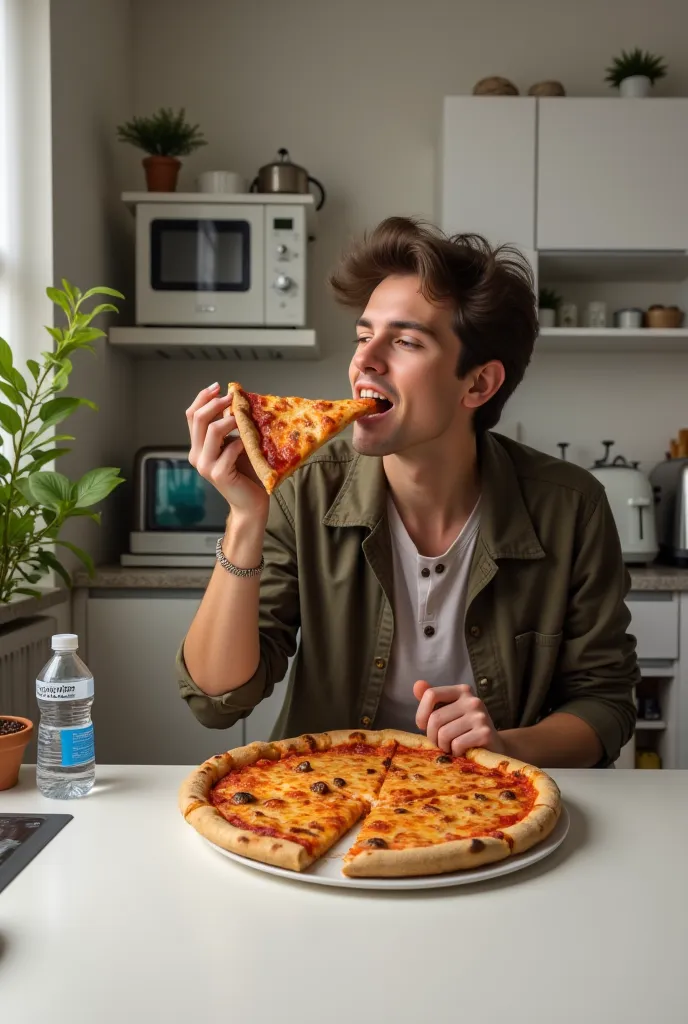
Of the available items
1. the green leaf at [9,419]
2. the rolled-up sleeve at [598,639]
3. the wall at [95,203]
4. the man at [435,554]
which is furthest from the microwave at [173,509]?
the rolled-up sleeve at [598,639]

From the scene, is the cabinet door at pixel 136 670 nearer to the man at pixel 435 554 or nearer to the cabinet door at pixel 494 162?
the man at pixel 435 554

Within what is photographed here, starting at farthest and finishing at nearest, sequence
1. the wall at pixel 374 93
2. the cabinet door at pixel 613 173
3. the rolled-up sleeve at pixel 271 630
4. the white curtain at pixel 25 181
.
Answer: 1. the wall at pixel 374 93
2. the cabinet door at pixel 613 173
3. the white curtain at pixel 25 181
4. the rolled-up sleeve at pixel 271 630

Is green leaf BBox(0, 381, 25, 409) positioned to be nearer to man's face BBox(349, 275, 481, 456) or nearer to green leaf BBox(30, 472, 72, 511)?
green leaf BBox(30, 472, 72, 511)

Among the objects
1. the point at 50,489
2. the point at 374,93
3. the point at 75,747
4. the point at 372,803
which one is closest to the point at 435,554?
the point at 372,803

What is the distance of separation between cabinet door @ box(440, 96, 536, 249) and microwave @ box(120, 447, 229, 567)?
126cm

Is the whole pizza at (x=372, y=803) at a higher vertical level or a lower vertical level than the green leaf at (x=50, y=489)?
lower

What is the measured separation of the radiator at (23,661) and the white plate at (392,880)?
142 cm

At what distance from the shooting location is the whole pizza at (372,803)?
0.92 metres

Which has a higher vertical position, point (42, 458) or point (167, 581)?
point (42, 458)

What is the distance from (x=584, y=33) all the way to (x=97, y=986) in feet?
12.3

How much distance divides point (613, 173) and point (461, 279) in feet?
6.01

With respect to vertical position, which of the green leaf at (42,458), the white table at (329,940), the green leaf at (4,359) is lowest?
the white table at (329,940)

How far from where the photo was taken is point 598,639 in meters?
1.62

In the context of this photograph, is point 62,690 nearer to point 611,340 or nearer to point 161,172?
point 161,172
